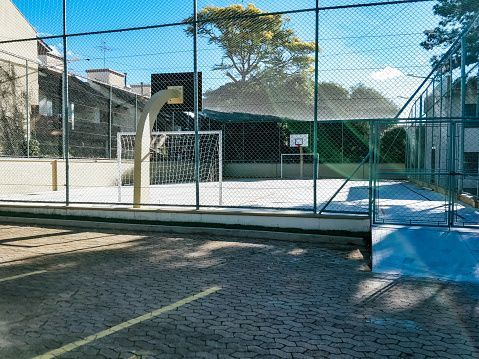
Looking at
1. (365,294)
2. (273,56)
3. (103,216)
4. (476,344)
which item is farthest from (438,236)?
(103,216)

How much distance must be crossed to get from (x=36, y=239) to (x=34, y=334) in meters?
4.82

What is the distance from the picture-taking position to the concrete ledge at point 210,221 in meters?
7.88

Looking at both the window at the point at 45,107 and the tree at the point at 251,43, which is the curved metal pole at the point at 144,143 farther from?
the window at the point at 45,107

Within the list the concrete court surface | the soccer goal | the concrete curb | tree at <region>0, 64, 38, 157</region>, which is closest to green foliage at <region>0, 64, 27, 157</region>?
tree at <region>0, 64, 38, 157</region>

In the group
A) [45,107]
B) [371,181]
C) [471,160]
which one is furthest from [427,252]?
[45,107]

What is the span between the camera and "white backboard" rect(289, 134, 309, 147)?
26734 millimetres

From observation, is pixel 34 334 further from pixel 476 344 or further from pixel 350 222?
pixel 350 222

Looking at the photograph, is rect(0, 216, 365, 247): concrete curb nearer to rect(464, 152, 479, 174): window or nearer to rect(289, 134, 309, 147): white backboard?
rect(464, 152, 479, 174): window

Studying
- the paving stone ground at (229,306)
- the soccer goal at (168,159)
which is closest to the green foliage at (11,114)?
the soccer goal at (168,159)

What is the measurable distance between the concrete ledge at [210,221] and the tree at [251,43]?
3058 millimetres

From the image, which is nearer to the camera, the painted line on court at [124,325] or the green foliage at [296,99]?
the painted line on court at [124,325]

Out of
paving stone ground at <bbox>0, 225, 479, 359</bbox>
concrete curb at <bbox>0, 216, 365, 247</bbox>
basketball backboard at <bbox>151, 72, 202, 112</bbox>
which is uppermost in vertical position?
basketball backboard at <bbox>151, 72, 202, 112</bbox>

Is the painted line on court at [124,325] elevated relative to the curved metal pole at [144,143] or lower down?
lower down

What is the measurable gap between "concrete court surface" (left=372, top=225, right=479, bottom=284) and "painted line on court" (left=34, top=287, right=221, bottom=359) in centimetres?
253
